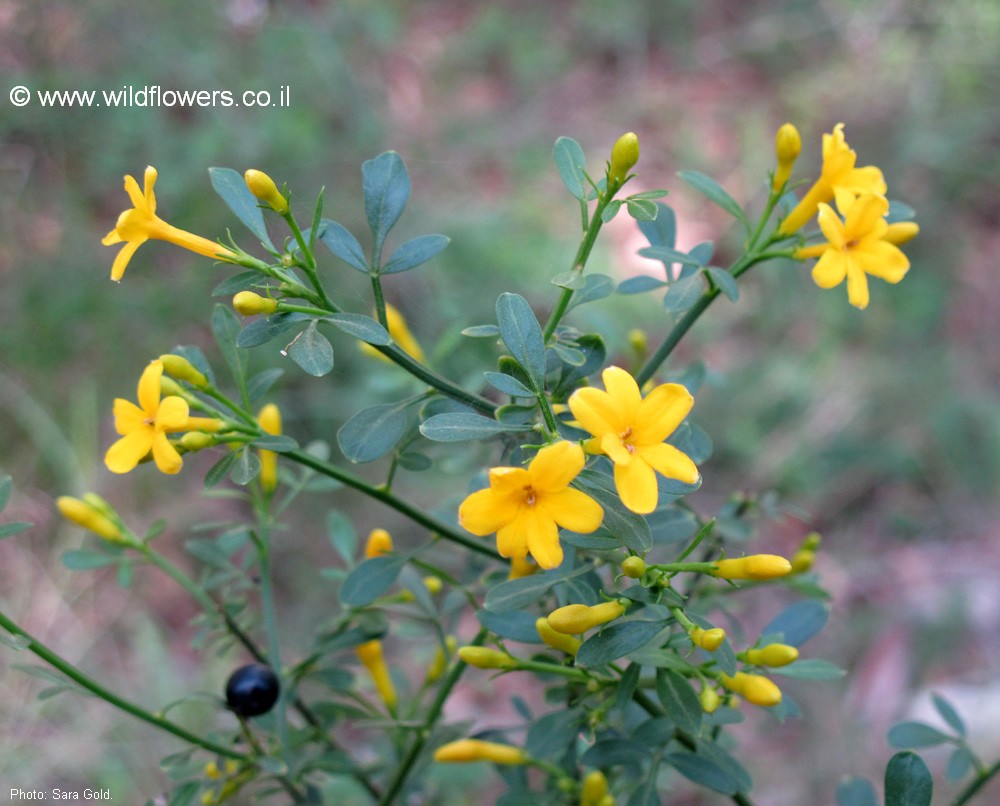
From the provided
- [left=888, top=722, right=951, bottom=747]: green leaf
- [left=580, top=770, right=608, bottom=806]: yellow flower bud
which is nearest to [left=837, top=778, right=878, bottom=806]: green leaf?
[left=888, top=722, right=951, bottom=747]: green leaf

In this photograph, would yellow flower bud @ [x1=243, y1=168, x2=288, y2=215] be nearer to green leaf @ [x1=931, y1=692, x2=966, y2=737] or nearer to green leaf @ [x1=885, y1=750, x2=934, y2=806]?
green leaf @ [x1=885, y1=750, x2=934, y2=806]

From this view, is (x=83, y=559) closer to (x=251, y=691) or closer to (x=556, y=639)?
(x=251, y=691)

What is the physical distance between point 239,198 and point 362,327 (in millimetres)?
316

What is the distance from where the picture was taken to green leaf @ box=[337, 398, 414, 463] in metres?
1.10

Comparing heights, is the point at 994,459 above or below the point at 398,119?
below

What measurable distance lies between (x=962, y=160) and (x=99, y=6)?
456cm

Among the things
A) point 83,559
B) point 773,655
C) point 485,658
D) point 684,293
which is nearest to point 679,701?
point 773,655

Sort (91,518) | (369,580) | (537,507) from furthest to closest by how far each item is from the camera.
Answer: (91,518) < (369,580) < (537,507)

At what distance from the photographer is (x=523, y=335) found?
1025 mm

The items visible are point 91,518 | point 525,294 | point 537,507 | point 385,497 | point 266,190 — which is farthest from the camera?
point 525,294

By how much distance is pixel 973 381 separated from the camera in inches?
168

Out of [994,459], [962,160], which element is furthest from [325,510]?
[962,160]

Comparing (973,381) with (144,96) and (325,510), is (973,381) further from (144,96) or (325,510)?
(144,96)

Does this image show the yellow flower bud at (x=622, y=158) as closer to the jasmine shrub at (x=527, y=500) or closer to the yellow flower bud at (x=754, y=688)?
the jasmine shrub at (x=527, y=500)
